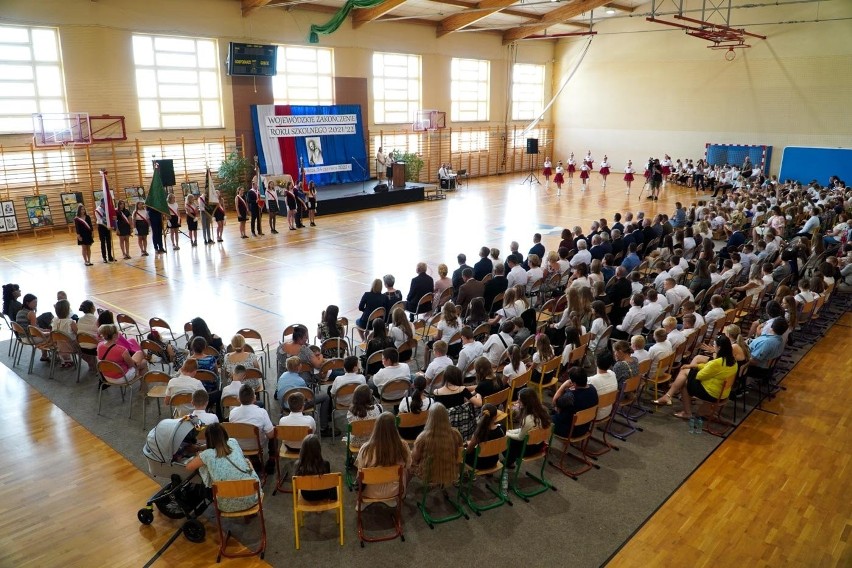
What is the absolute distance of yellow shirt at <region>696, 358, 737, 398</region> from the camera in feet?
22.8

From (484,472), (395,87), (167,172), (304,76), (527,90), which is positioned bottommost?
(484,472)

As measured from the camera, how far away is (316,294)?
40.1ft

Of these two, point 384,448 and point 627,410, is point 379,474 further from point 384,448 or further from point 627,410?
point 627,410

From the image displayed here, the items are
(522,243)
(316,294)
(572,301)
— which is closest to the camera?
(572,301)

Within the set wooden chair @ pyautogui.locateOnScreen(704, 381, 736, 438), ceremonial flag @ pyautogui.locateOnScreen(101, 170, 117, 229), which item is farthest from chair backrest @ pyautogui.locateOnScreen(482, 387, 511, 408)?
ceremonial flag @ pyautogui.locateOnScreen(101, 170, 117, 229)

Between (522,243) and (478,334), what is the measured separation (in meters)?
9.45

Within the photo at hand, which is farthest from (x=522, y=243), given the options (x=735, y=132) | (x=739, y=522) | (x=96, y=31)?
(x=735, y=132)

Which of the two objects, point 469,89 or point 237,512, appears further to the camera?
point 469,89

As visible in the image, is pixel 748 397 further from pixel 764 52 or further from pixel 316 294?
pixel 764 52

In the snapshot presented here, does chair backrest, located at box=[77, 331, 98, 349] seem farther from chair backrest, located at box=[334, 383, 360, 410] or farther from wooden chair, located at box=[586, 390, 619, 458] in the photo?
wooden chair, located at box=[586, 390, 619, 458]

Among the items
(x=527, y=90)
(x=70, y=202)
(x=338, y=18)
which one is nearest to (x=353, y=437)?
(x=70, y=202)

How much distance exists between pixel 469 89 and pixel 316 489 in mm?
29038

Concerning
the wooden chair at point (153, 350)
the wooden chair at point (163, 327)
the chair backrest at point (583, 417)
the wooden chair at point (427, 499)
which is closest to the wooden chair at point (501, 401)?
the chair backrest at point (583, 417)

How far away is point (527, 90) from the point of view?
34.5 meters
